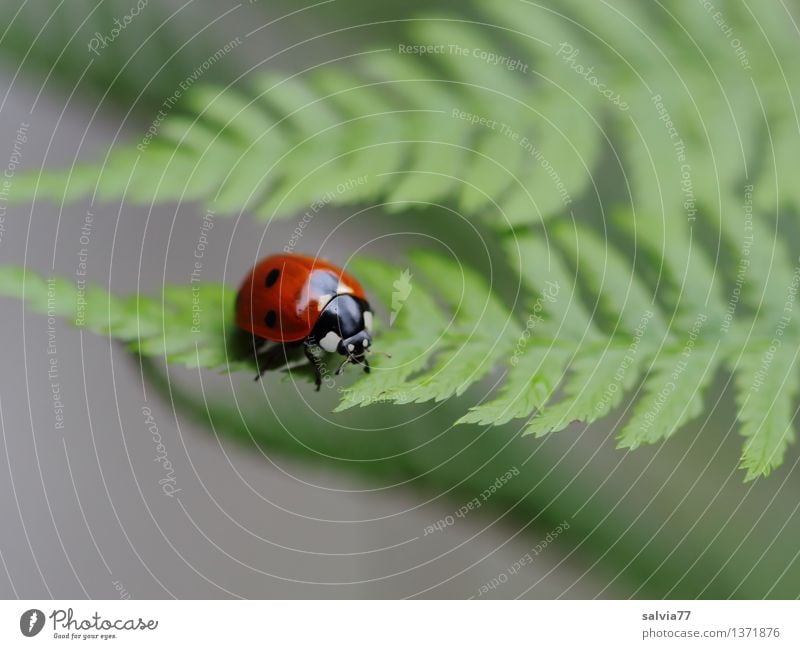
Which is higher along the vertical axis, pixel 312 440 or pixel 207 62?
pixel 207 62

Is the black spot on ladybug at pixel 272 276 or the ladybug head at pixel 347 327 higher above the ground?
the black spot on ladybug at pixel 272 276

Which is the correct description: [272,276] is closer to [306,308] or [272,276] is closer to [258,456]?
[306,308]

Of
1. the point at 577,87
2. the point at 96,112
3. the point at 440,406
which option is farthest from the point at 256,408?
the point at 577,87
